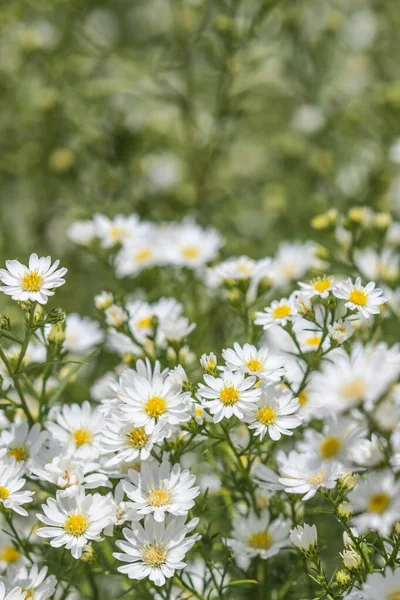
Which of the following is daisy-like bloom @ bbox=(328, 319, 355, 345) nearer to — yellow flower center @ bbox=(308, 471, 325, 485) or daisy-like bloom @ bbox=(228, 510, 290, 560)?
yellow flower center @ bbox=(308, 471, 325, 485)

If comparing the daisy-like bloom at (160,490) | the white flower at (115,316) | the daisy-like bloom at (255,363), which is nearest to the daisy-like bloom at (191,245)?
the white flower at (115,316)

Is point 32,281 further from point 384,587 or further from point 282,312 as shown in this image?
point 384,587

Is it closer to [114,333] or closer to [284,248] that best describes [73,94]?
[284,248]

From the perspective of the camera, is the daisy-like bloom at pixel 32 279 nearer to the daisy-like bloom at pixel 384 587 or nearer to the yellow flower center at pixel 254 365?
the yellow flower center at pixel 254 365

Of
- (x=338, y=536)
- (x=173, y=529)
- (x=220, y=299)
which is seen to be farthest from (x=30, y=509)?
(x=220, y=299)

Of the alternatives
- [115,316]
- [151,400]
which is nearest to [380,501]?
[151,400]

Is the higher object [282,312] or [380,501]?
[282,312]
